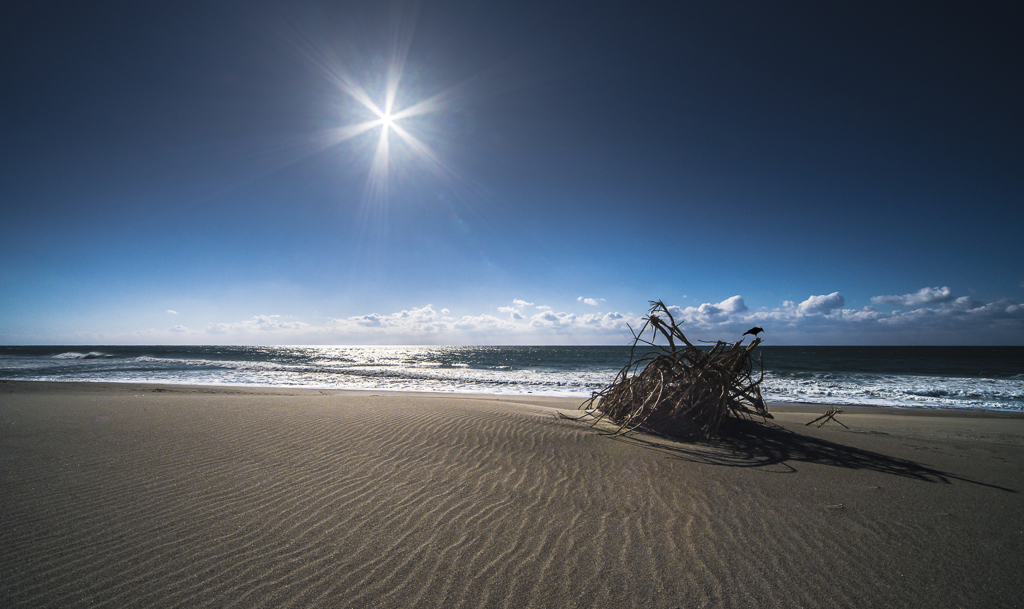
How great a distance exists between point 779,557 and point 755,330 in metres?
3.48

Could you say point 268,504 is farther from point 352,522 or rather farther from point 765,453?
point 765,453

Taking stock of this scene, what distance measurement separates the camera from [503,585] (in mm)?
2166

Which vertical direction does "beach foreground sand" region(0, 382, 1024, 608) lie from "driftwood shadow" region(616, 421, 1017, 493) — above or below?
below

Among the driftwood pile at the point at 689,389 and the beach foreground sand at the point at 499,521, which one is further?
the driftwood pile at the point at 689,389

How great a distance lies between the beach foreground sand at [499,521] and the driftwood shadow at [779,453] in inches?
1.6

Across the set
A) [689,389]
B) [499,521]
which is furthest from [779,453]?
[499,521]

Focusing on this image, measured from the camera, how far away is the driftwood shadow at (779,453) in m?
4.10

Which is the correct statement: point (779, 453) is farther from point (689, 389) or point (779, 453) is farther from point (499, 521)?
point (499, 521)

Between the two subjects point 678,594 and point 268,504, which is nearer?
point 678,594

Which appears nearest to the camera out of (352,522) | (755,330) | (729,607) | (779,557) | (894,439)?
(729,607)

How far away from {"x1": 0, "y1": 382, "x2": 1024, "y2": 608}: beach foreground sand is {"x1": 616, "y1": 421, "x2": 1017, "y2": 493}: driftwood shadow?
0.04 metres

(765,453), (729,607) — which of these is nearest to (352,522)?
(729,607)

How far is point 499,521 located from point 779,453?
3.69 m

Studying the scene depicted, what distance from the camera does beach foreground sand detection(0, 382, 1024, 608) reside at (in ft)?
6.96
